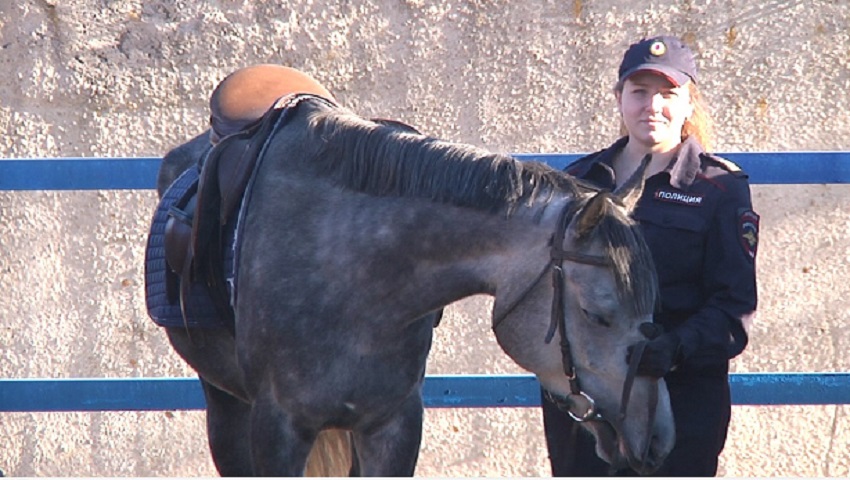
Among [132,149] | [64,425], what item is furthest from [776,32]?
[64,425]

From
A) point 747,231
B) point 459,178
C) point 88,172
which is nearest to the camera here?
point 459,178

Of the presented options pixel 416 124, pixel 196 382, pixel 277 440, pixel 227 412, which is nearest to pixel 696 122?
pixel 277 440

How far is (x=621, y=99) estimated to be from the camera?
2586mm

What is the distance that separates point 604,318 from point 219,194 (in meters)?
1.00

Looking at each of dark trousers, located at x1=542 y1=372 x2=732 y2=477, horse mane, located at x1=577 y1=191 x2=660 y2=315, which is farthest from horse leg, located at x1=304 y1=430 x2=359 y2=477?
horse mane, located at x1=577 y1=191 x2=660 y2=315

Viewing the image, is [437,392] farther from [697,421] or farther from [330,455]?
[697,421]

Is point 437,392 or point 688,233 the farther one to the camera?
point 437,392

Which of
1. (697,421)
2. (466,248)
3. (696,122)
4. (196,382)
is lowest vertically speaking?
(196,382)

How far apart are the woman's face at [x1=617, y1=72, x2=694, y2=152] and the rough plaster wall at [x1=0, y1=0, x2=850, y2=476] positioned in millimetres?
1224

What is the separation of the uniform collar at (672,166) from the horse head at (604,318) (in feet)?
1.06

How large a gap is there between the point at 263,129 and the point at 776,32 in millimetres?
1890

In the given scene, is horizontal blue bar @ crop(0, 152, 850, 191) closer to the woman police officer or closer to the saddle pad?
the saddle pad

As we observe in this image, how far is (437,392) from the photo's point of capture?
3635 mm

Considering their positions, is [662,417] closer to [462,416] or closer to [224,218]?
[224,218]
